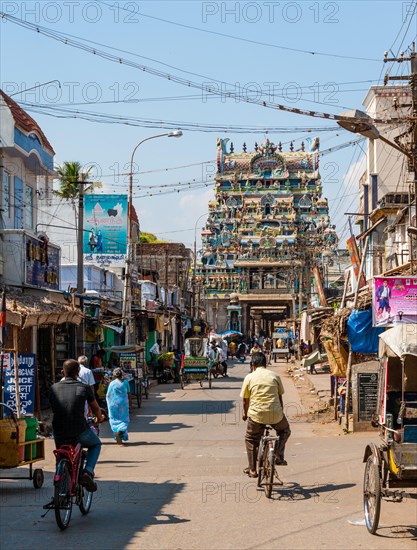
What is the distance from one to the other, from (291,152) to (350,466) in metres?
92.4

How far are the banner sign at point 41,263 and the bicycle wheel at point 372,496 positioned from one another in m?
16.3

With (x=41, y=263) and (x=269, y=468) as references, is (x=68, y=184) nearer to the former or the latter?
(x=41, y=263)

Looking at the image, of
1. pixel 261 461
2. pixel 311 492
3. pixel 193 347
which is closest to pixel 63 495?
pixel 261 461

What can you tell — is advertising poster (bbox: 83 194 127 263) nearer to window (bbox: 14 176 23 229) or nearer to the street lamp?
window (bbox: 14 176 23 229)

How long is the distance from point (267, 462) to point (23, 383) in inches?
297

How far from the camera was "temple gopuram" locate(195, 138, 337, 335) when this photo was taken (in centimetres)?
9569

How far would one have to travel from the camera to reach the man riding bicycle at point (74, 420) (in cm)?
974

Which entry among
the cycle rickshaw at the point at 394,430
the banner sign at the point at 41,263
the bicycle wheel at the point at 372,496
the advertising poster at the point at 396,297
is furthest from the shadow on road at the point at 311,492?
the banner sign at the point at 41,263

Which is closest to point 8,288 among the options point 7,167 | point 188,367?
point 7,167

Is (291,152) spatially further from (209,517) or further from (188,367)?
(209,517)

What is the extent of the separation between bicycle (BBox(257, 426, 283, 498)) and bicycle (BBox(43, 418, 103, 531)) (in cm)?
223

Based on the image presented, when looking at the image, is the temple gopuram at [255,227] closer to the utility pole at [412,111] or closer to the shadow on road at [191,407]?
the shadow on road at [191,407]

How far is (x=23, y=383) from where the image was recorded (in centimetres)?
1739

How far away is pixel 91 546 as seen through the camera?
827 cm
